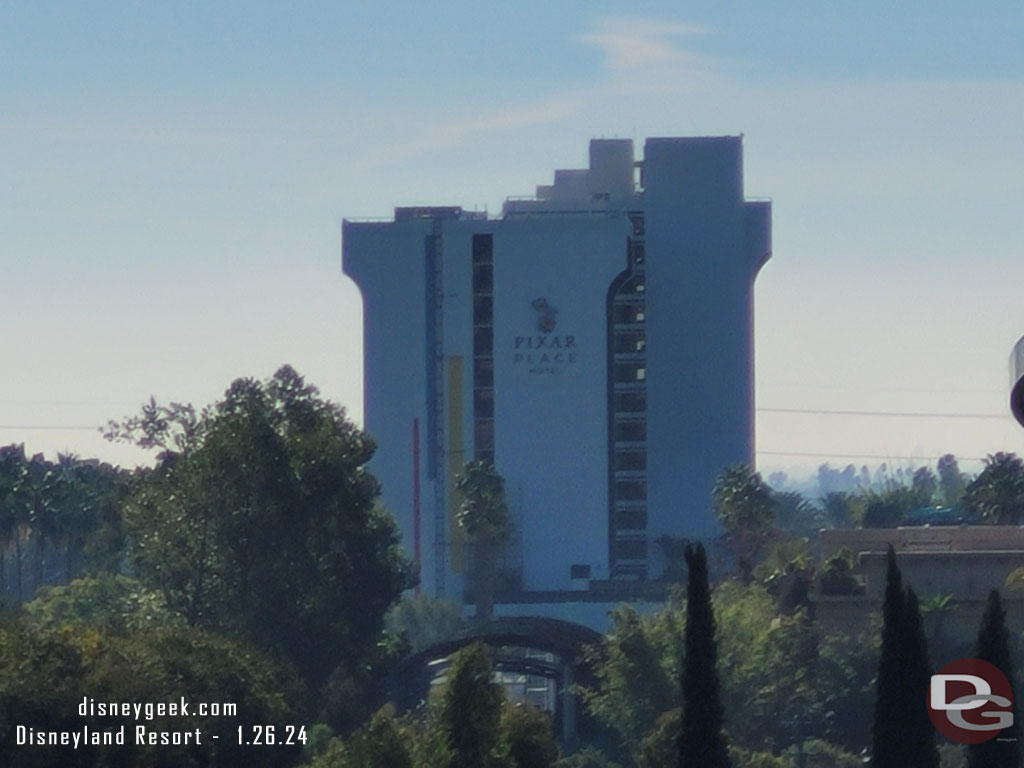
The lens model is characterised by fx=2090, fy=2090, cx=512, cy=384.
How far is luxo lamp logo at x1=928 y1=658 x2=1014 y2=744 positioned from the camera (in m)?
48.2

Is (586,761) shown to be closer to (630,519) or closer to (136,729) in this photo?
(136,729)

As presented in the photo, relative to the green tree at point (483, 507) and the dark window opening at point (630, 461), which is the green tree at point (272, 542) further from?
the dark window opening at point (630, 461)

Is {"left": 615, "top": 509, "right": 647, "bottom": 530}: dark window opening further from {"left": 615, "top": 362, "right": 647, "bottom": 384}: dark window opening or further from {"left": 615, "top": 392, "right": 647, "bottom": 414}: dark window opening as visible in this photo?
{"left": 615, "top": 362, "right": 647, "bottom": 384}: dark window opening

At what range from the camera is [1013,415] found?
2603cm

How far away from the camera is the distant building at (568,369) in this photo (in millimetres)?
162375

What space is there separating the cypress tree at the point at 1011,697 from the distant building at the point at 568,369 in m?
112

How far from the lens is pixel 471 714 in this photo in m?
52.1

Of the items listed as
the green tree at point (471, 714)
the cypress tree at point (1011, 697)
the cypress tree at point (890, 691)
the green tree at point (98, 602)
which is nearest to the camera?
the cypress tree at point (1011, 697)

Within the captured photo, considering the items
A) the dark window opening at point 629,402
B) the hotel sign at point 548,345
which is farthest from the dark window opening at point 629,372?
the hotel sign at point 548,345

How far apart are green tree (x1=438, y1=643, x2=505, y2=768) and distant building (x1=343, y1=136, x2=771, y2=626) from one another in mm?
108503

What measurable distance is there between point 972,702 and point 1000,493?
72.4 meters

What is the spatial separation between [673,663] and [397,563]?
13621 millimetres

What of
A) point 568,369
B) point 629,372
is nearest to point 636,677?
point 568,369

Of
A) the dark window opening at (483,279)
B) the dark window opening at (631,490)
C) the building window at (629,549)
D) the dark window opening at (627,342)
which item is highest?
the dark window opening at (483,279)
